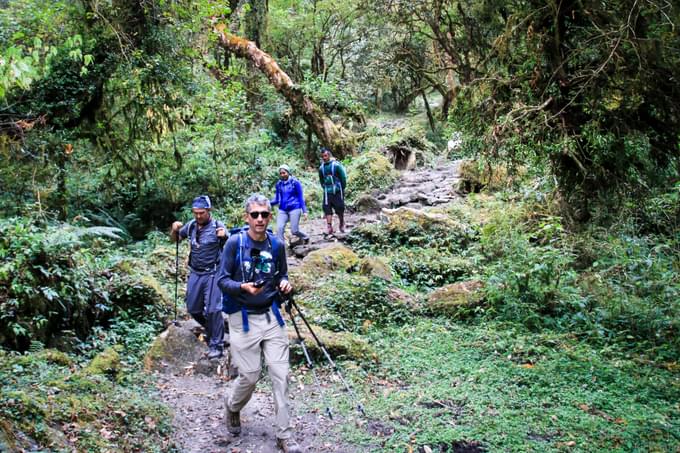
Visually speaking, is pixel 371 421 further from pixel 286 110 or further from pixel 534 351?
pixel 286 110

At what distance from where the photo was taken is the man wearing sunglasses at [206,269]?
7.27 m

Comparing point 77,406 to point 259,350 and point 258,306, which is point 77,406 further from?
point 258,306

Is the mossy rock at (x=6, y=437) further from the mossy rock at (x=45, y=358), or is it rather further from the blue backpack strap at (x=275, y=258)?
the blue backpack strap at (x=275, y=258)

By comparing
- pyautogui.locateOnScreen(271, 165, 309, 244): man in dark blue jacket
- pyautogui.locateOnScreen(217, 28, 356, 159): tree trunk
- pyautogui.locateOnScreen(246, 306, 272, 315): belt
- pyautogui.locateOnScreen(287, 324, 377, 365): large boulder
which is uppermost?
pyautogui.locateOnScreen(217, 28, 356, 159): tree trunk

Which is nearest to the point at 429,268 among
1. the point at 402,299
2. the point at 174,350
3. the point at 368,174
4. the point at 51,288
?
the point at 402,299

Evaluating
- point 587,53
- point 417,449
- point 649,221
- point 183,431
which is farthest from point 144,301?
point 649,221

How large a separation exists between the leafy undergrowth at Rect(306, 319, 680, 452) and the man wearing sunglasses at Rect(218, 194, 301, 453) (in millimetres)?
996

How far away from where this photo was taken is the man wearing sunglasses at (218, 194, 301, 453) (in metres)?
4.91

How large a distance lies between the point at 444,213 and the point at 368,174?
4.83 metres

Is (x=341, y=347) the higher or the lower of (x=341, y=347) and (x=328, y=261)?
the lower

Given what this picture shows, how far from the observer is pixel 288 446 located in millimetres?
4895

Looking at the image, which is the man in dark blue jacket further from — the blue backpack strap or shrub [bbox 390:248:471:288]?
the blue backpack strap

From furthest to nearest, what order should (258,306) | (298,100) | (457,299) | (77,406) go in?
(298,100) → (457,299) → (258,306) → (77,406)

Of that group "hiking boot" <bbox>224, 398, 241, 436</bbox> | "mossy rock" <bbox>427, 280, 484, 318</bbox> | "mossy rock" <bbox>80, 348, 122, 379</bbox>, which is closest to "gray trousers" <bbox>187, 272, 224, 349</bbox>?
"mossy rock" <bbox>80, 348, 122, 379</bbox>
